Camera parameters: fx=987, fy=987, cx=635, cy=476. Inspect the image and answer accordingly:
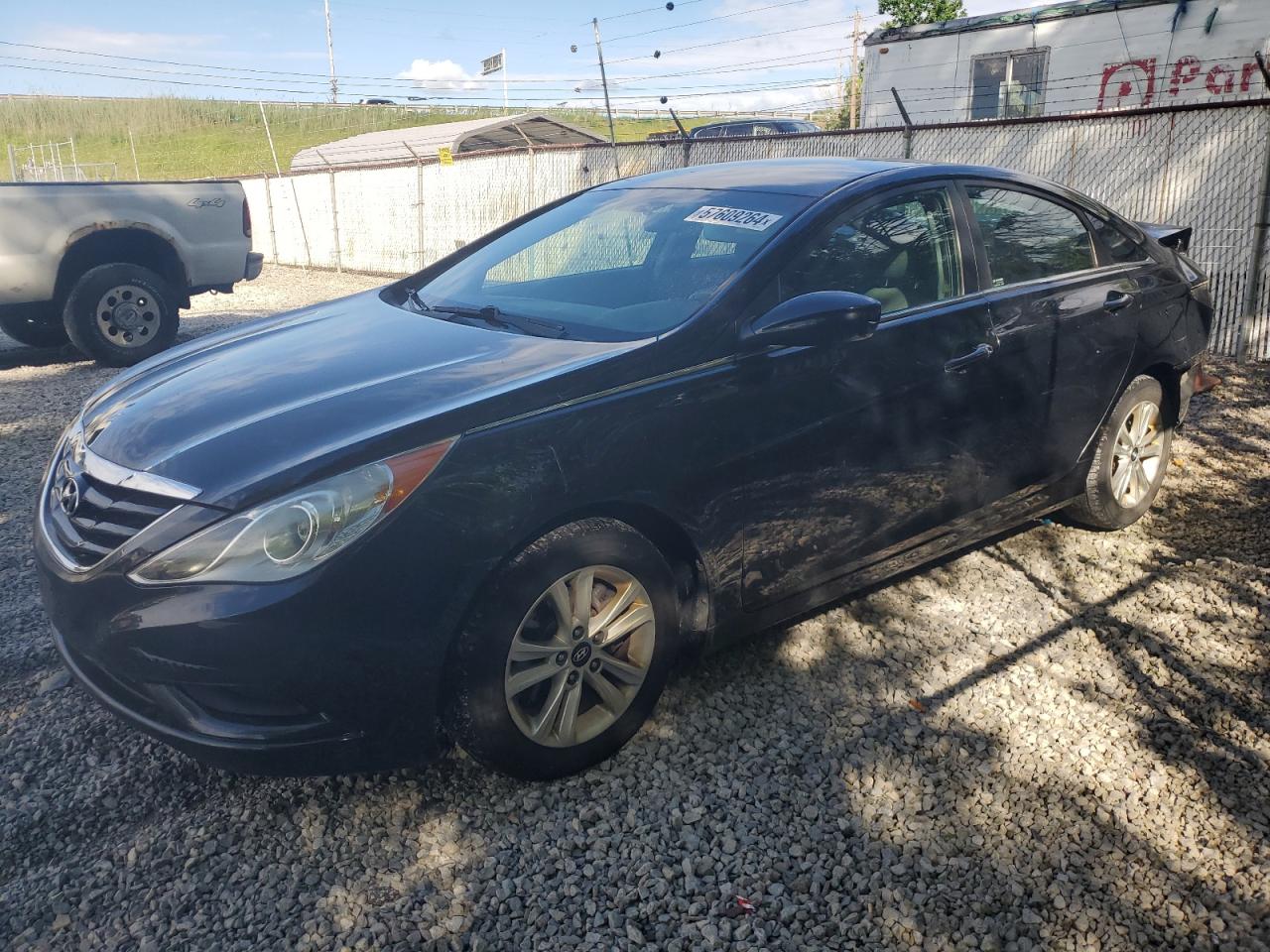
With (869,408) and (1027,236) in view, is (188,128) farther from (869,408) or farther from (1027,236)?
(869,408)

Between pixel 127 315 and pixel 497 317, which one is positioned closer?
pixel 497 317

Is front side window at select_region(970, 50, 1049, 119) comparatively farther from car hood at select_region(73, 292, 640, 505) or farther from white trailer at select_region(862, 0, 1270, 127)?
car hood at select_region(73, 292, 640, 505)

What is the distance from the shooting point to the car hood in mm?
2459

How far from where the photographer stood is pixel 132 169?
54.8m

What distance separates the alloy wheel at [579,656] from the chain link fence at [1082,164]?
2730mm

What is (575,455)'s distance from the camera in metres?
2.62

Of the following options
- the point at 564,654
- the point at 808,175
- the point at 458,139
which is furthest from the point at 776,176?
the point at 458,139

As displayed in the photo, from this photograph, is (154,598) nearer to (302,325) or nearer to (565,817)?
(565,817)

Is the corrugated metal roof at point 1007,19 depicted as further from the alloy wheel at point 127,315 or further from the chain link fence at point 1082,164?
the alloy wheel at point 127,315

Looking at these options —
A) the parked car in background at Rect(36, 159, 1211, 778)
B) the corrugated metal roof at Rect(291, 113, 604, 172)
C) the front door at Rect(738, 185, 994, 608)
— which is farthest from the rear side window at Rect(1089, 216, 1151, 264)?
the corrugated metal roof at Rect(291, 113, 604, 172)

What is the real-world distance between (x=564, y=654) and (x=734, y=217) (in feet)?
5.44

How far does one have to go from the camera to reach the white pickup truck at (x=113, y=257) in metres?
8.38

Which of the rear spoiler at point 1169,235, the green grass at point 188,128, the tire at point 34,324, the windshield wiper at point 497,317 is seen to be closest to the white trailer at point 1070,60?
the rear spoiler at point 1169,235

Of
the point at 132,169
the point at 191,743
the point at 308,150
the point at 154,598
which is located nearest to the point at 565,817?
the point at 191,743
